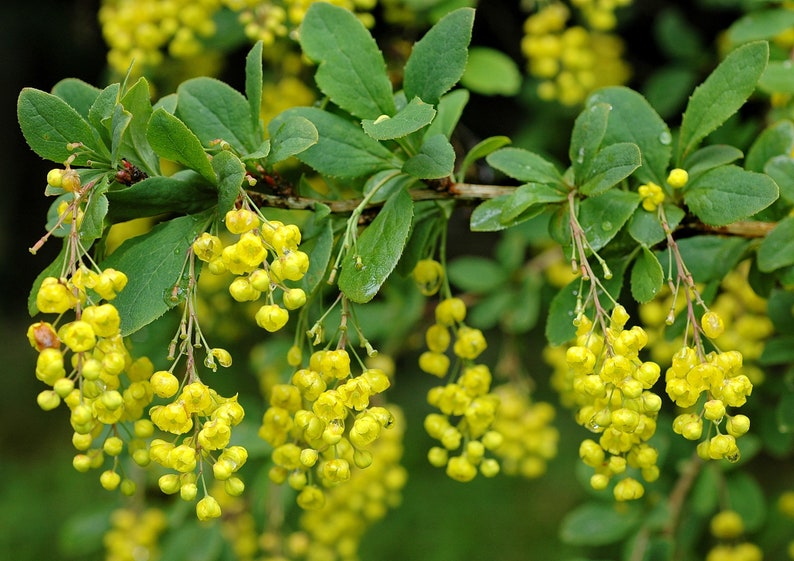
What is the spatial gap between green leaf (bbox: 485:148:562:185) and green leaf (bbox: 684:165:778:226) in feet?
0.62

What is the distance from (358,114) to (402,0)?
81 cm

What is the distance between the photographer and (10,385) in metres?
4.82

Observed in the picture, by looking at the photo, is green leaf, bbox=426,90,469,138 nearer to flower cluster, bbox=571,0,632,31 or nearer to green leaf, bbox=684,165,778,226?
green leaf, bbox=684,165,778,226

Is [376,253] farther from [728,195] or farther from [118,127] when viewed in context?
[728,195]

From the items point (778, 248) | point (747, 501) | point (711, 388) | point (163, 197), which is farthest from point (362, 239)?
point (747, 501)

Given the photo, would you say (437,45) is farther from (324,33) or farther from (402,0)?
(402,0)

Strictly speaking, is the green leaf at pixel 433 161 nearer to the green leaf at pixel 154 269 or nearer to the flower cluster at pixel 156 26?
the green leaf at pixel 154 269

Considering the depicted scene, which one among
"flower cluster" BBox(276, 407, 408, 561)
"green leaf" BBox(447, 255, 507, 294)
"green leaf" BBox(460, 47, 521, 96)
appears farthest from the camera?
"green leaf" BBox(447, 255, 507, 294)

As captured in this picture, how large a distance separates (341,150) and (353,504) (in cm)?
104

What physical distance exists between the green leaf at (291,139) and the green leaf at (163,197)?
10 centimetres

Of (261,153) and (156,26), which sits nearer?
(261,153)

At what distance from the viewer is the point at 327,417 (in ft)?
3.17

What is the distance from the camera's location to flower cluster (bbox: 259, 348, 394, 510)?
966 mm

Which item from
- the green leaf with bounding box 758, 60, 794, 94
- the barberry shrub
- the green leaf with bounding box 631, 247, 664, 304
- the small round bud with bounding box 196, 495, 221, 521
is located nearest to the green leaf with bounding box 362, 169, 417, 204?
the barberry shrub
